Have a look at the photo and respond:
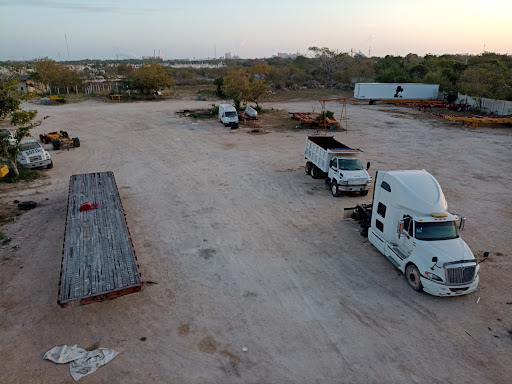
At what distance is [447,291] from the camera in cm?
1036

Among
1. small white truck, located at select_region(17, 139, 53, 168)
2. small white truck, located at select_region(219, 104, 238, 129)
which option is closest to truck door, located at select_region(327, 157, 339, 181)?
small white truck, located at select_region(219, 104, 238, 129)

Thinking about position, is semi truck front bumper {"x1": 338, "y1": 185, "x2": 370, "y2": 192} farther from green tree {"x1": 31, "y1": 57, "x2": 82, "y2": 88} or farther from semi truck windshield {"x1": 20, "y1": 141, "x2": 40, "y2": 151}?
green tree {"x1": 31, "y1": 57, "x2": 82, "y2": 88}

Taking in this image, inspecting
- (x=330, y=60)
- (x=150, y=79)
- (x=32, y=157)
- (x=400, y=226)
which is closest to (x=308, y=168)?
(x=400, y=226)

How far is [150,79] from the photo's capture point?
185 feet

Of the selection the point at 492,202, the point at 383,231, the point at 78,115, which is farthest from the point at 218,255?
the point at 78,115

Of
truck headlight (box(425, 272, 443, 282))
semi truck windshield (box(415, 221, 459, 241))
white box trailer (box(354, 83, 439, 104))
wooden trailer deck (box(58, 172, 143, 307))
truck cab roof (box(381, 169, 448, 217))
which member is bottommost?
truck headlight (box(425, 272, 443, 282))

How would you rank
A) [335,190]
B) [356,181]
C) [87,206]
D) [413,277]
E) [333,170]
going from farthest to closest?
1. [333,170]
2. [335,190]
3. [356,181]
4. [87,206]
5. [413,277]

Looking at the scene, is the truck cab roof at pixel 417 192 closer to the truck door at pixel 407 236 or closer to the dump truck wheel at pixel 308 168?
the truck door at pixel 407 236

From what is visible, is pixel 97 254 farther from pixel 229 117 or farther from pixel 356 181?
pixel 229 117

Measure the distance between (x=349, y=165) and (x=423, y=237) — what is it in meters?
8.05

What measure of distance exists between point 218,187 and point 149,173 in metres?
5.29

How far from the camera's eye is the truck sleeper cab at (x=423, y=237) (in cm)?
1036

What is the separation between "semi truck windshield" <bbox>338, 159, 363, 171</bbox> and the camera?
1844cm

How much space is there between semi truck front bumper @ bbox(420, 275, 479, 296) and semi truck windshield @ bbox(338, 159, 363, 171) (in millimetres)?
8702
